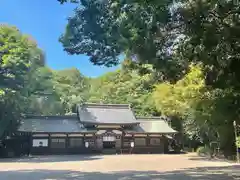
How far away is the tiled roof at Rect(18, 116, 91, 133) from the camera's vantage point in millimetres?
35188

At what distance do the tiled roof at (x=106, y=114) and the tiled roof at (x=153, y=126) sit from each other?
1.08m

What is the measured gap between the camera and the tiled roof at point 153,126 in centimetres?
3919

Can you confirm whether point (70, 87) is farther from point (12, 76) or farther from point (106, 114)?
point (12, 76)

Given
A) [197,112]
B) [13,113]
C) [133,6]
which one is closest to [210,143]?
[197,112]

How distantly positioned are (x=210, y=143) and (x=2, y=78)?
20.4 meters

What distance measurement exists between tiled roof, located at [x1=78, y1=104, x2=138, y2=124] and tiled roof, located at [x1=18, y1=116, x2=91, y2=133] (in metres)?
1.20

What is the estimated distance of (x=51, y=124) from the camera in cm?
3684

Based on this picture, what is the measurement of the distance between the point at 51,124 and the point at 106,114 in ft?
24.1

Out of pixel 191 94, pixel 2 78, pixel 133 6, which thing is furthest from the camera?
pixel 2 78

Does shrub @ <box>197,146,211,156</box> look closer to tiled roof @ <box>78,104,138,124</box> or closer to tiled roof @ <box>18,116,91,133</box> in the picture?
tiled roof @ <box>78,104,138,124</box>

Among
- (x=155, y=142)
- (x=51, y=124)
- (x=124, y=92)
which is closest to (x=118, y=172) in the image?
(x=51, y=124)

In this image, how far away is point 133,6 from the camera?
30.9 feet

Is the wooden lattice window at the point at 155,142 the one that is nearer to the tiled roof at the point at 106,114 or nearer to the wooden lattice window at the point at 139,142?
the wooden lattice window at the point at 139,142

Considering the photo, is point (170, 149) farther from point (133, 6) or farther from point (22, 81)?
point (133, 6)
